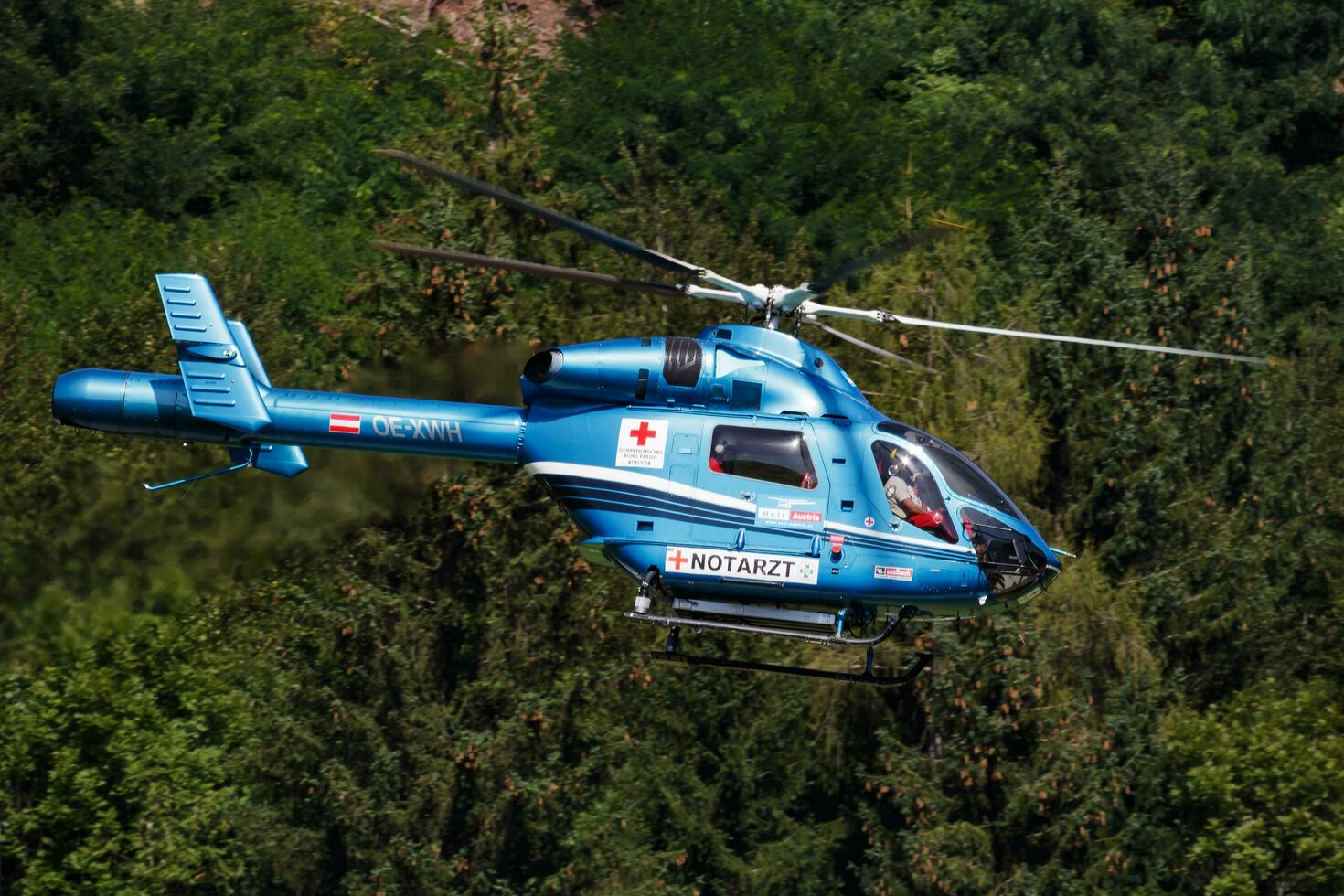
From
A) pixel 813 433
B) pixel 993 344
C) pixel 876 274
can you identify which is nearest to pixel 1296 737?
pixel 993 344

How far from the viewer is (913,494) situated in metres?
17.0

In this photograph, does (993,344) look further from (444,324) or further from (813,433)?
(813,433)

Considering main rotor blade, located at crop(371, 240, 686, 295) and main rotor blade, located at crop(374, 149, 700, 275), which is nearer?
main rotor blade, located at crop(374, 149, 700, 275)

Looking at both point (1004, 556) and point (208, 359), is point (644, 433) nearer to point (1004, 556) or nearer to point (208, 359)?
point (1004, 556)

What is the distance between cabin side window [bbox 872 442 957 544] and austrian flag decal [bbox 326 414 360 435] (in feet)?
14.1

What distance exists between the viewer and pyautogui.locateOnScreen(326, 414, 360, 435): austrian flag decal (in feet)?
58.4

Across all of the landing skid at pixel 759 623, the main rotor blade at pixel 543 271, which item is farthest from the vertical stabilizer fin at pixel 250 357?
the landing skid at pixel 759 623

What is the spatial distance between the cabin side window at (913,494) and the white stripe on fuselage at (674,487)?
0.46ft

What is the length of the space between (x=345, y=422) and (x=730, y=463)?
3.27 metres

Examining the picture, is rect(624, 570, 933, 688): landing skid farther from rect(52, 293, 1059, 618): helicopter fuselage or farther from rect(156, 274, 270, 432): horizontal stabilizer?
rect(156, 274, 270, 432): horizontal stabilizer

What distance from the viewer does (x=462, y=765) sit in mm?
27656

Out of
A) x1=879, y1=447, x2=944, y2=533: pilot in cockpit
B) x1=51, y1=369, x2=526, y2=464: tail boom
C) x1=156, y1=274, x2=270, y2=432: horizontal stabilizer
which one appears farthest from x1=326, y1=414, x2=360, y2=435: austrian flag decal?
x1=879, y1=447, x2=944, y2=533: pilot in cockpit

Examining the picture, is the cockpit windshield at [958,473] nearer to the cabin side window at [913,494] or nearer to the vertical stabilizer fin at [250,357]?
the cabin side window at [913,494]

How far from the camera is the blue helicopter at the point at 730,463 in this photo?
1686 cm
